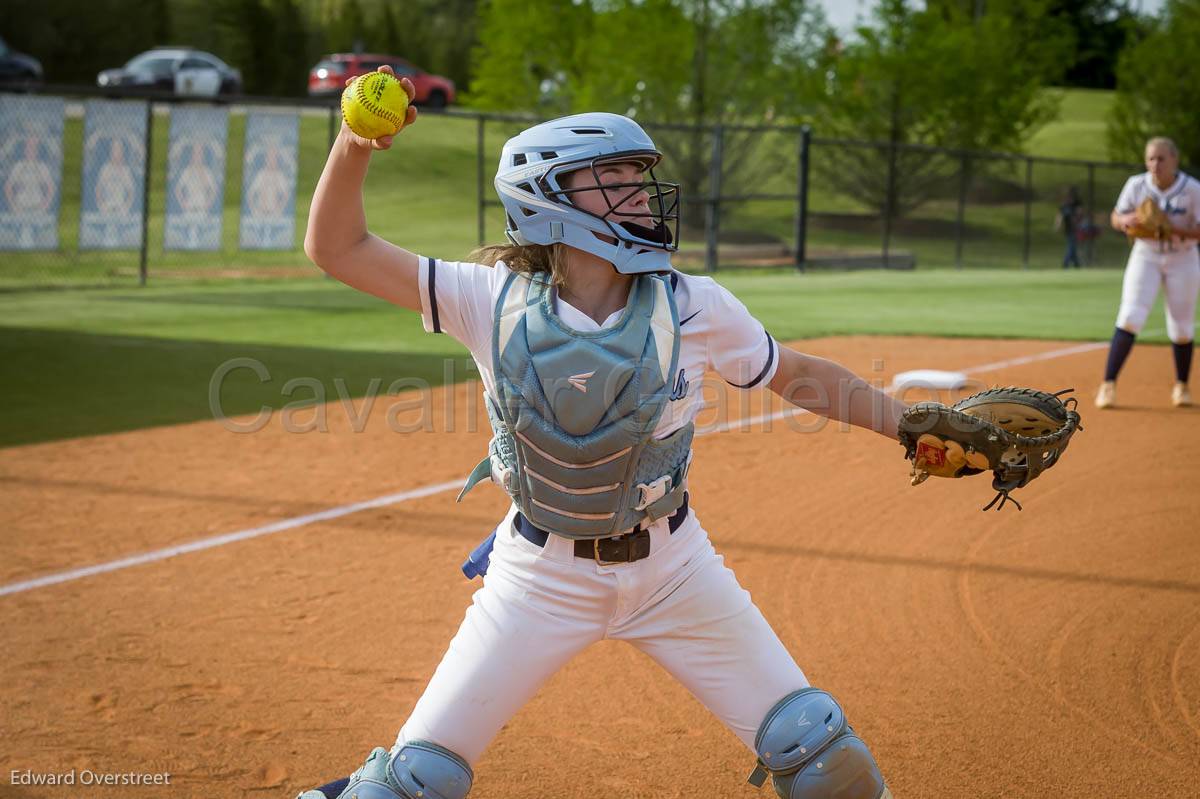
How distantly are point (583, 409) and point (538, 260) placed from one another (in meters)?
0.50

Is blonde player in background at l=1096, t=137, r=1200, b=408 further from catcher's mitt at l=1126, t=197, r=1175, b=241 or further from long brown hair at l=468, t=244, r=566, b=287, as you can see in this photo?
long brown hair at l=468, t=244, r=566, b=287

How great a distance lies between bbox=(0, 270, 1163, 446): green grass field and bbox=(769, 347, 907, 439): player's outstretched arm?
7.51 metres

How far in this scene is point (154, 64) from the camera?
42531 mm

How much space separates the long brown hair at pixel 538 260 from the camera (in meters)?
3.32

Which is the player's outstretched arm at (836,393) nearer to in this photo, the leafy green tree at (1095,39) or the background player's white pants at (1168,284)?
the background player's white pants at (1168,284)

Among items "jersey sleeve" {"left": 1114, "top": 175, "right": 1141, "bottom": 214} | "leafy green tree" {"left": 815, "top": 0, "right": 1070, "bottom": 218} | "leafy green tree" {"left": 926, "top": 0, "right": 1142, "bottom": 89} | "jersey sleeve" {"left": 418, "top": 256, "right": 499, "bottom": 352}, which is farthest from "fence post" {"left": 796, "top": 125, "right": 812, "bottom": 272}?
"leafy green tree" {"left": 926, "top": 0, "right": 1142, "bottom": 89}

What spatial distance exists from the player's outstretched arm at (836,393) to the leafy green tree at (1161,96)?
47987mm

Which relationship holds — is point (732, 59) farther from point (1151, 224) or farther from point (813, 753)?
point (813, 753)

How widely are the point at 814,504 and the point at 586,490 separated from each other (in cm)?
484

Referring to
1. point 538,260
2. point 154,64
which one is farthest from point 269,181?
point 154,64

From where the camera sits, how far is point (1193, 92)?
4647cm

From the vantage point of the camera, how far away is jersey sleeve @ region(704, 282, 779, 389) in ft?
11.1

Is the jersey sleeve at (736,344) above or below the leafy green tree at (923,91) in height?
below

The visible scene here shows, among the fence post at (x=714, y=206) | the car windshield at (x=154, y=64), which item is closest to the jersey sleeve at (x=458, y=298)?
the fence post at (x=714, y=206)
